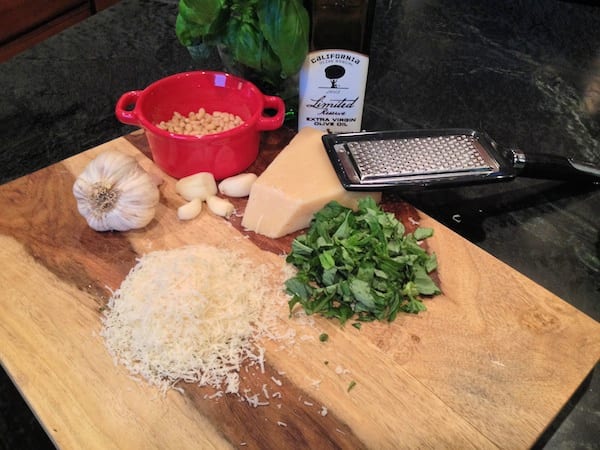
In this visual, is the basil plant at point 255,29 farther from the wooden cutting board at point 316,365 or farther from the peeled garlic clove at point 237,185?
the wooden cutting board at point 316,365

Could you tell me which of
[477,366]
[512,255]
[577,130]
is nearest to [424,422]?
[477,366]

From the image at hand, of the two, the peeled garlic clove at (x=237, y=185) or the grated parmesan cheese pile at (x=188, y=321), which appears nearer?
the grated parmesan cheese pile at (x=188, y=321)

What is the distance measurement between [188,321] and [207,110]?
56 cm

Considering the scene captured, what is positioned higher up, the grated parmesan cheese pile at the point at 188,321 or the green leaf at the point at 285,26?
the green leaf at the point at 285,26

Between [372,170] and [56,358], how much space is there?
0.64m

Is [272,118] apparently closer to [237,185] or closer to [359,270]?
[237,185]

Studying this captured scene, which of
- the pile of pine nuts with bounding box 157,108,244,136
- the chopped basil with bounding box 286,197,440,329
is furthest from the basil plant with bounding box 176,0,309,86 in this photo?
the chopped basil with bounding box 286,197,440,329

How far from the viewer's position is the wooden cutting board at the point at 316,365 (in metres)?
0.78

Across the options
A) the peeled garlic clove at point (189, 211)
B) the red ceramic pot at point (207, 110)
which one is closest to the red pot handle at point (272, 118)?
the red ceramic pot at point (207, 110)

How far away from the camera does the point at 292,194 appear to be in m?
1.01

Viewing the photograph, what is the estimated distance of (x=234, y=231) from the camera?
1063 mm

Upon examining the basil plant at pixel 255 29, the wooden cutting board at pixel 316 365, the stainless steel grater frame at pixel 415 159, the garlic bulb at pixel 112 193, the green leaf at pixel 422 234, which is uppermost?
the basil plant at pixel 255 29

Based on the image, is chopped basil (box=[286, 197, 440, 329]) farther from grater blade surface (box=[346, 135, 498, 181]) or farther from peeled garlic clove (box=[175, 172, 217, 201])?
peeled garlic clove (box=[175, 172, 217, 201])

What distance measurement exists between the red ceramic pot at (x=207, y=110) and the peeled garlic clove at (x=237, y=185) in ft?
0.13
